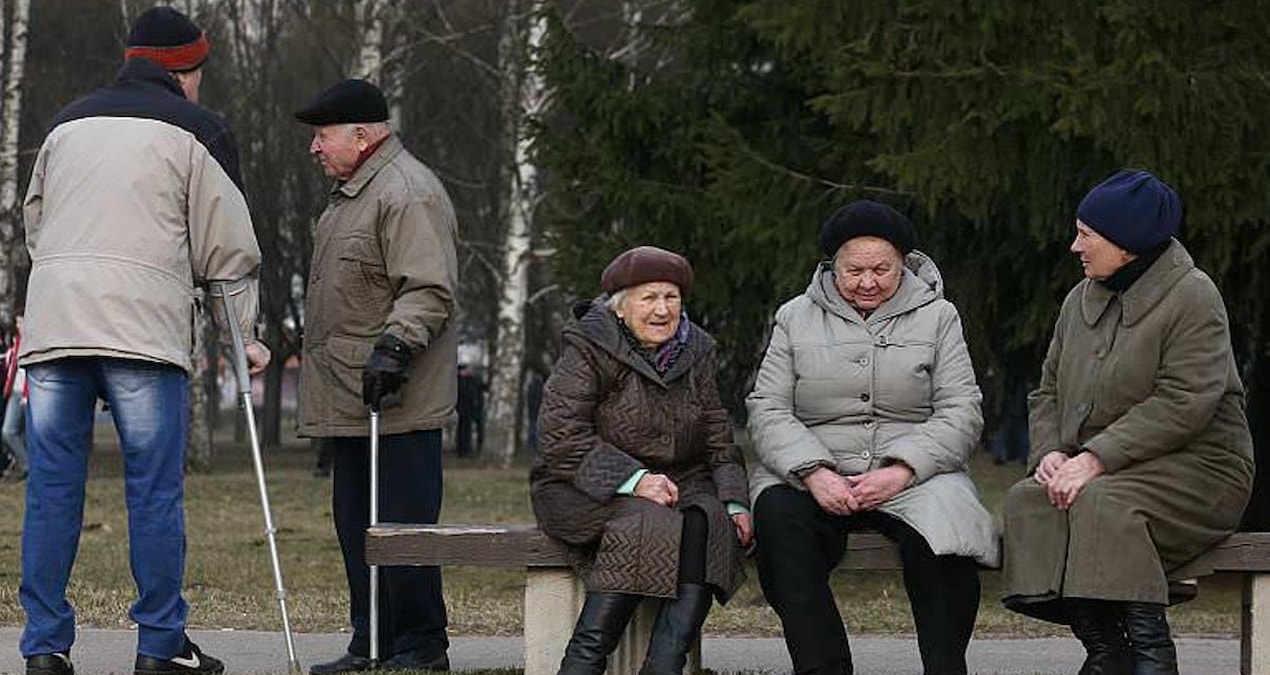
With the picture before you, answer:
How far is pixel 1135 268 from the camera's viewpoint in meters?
7.05

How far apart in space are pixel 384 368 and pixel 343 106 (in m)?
0.97

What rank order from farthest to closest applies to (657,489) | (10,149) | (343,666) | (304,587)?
(10,149) < (304,587) < (343,666) < (657,489)

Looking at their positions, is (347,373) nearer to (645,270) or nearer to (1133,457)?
(645,270)

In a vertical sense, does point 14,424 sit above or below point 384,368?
below

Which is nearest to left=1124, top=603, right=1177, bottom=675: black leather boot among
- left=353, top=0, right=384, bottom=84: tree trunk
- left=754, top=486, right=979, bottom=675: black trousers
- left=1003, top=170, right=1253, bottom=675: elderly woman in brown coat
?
left=1003, top=170, right=1253, bottom=675: elderly woman in brown coat

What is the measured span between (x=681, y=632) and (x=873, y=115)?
584cm

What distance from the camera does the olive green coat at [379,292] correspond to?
7.70m

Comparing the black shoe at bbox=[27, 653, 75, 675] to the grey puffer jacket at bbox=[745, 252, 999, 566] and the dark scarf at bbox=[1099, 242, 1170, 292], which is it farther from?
the dark scarf at bbox=[1099, 242, 1170, 292]

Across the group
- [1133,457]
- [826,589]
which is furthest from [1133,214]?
[826,589]

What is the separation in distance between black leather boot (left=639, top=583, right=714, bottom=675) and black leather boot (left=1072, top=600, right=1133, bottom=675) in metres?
1.12

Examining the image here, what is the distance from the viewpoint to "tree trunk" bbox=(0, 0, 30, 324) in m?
26.3

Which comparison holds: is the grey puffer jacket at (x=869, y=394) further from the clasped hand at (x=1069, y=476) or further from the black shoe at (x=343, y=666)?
the black shoe at (x=343, y=666)

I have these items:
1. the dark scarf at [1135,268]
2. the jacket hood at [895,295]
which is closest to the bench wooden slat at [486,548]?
the jacket hood at [895,295]

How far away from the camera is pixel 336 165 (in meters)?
7.88
